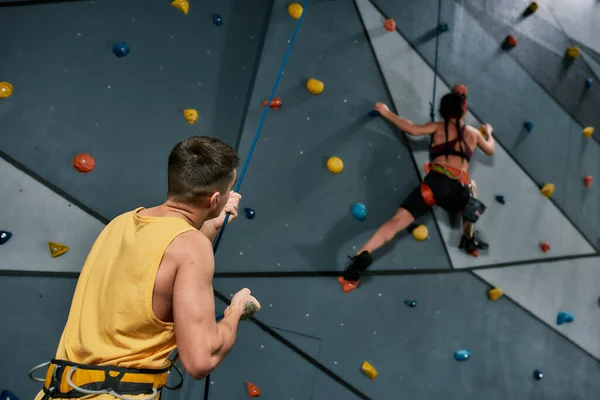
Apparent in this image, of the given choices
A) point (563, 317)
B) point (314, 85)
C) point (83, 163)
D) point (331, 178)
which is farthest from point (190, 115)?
point (563, 317)

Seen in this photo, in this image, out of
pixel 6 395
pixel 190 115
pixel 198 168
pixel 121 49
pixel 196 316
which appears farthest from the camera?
pixel 190 115

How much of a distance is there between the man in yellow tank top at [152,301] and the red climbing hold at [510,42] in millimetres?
2654

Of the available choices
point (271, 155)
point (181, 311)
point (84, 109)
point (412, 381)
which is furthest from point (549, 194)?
point (181, 311)

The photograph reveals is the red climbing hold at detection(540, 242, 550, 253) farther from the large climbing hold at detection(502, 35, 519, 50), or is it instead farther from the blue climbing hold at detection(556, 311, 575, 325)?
the large climbing hold at detection(502, 35, 519, 50)

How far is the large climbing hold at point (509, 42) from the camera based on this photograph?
365 cm

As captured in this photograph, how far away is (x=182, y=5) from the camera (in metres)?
2.87

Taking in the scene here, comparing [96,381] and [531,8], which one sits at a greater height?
[531,8]

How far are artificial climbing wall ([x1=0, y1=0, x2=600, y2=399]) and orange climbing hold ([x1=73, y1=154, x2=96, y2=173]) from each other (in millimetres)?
32

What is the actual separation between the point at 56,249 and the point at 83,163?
366mm

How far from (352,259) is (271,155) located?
63 centimetres

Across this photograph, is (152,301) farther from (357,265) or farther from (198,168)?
(357,265)

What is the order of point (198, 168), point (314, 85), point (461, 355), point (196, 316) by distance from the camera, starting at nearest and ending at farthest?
point (196, 316), point (198, 168), point (314, 85), point (461, 355)

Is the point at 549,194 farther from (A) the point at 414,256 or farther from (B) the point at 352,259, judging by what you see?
(B) the point at 352,259

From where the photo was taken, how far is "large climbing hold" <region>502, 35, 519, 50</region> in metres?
3.65
